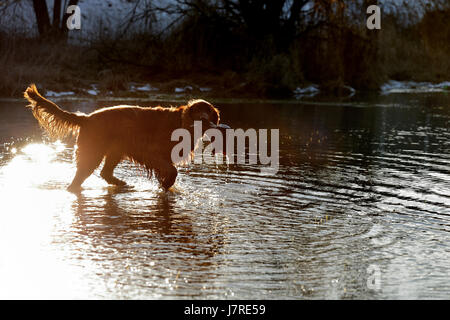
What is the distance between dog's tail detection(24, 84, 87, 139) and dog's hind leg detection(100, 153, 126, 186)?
56 cm

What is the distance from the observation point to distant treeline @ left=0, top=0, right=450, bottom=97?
2483cm

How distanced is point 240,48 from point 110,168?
17.9 metres

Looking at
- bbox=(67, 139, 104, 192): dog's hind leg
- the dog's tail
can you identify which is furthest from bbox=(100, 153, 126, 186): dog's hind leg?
the dog's tail

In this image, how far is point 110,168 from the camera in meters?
8.52

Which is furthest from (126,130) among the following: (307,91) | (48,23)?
(48,23)

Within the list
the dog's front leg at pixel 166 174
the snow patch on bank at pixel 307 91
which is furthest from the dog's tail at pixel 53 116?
the snow patch on bank at pixel 307 91

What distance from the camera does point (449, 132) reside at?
14969 millimetres

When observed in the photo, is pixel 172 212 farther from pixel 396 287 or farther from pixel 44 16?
pixel 44 16

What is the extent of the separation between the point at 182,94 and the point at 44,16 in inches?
294

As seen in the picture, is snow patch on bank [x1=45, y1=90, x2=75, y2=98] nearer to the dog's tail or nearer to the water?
the water

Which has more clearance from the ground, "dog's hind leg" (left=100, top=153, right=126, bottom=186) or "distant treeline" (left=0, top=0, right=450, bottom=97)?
"distant treeline" (left=0, top=0, right=450, bottom=97)

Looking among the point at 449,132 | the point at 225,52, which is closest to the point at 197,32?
the point at 225,52

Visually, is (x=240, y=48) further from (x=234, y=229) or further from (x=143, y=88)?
(x=234, y=229)

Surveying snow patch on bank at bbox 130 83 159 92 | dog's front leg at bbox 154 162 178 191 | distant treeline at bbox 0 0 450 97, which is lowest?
dog's front leg at bbox 154 162 178 191
